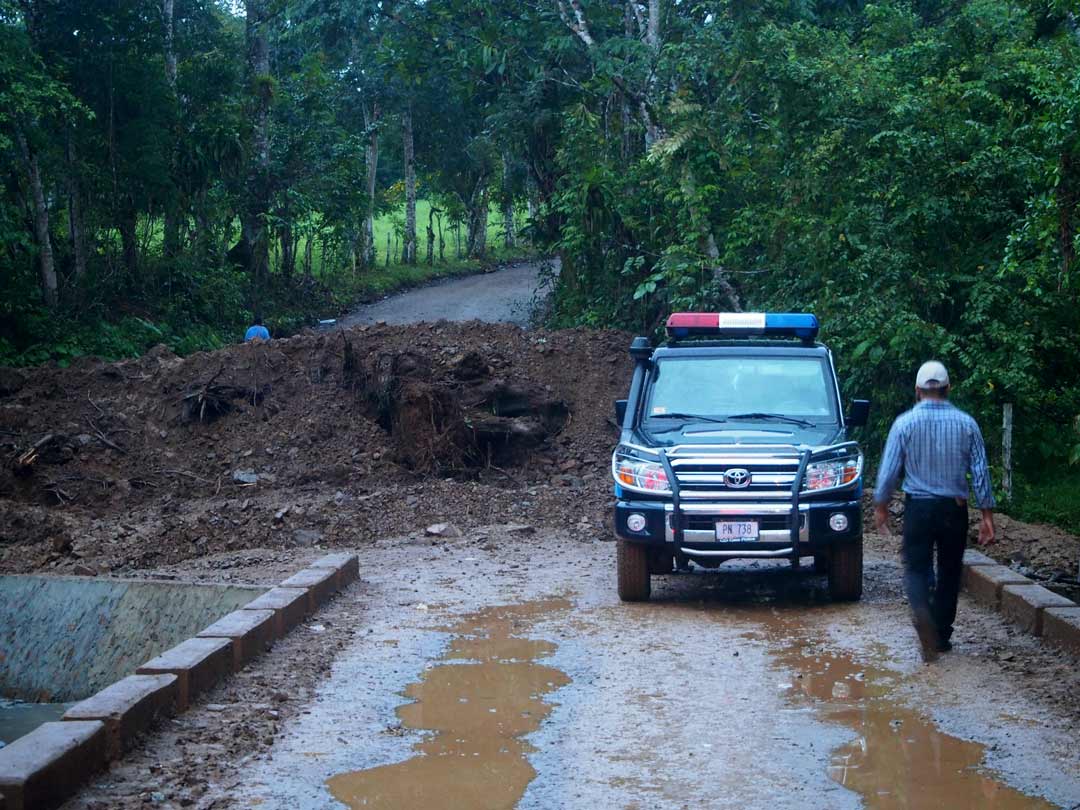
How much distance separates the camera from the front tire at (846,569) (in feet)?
33.5

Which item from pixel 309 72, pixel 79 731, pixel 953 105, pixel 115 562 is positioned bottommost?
pixel 115 562

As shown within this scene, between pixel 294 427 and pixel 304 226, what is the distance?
18239 mm

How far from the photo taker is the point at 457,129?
44.5 meters

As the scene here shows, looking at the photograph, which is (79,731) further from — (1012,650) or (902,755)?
(1012,650)

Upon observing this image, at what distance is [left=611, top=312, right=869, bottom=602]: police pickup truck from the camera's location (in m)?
9.78

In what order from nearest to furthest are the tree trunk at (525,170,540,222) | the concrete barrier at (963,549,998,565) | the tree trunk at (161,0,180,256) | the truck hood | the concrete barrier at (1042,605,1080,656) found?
the concrete barrier at (1042,605,1080,656), the truck hood, the concrete barrier at (963,549,998,565), the tree trunk at (161,0,180,256), the tree trunk at (525,170,540,222)

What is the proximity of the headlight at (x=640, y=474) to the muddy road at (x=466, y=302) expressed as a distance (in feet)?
58.6

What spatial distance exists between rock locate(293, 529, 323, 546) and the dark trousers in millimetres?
7853

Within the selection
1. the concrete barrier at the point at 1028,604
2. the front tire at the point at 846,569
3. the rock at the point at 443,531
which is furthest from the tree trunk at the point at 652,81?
the concrete barrier at the point at 1028,604

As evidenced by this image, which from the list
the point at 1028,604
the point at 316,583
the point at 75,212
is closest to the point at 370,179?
the point at 75,212

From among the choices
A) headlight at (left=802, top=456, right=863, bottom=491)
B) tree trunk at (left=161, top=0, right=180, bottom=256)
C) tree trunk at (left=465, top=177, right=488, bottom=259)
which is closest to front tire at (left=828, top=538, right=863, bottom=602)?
headlight at (left=802, top=456, right=863, bottom=491)

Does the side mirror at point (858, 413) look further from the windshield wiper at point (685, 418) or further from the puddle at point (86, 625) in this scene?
the puddle at point (86, 625)

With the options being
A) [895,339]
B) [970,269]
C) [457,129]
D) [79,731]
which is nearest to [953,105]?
[970,269]

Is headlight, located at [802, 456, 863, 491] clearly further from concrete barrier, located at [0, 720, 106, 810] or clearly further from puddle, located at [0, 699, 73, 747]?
puddle, located at [0, 699, 73, 747]
